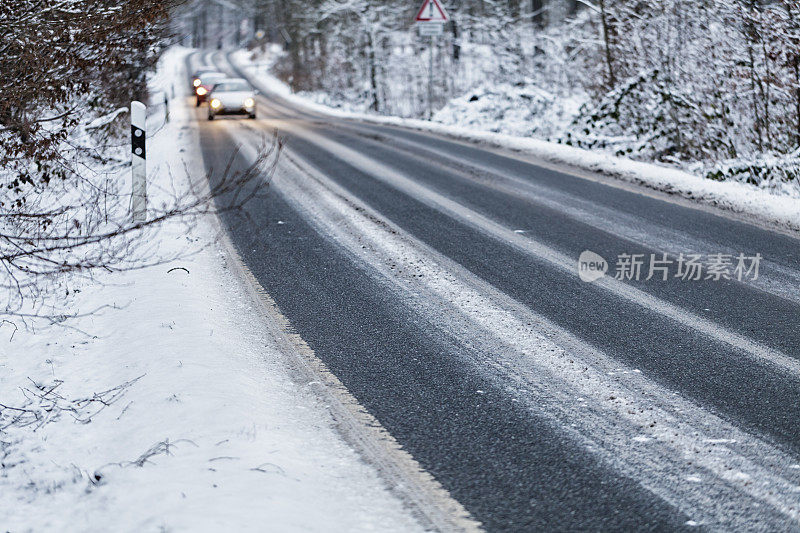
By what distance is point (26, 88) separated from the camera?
6.13 meters

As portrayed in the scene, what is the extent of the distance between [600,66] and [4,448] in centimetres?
1682

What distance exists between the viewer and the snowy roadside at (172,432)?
299 cm

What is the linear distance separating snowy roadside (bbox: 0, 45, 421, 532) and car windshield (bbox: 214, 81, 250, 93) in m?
19.9

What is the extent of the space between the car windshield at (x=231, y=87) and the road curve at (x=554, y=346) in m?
16.1

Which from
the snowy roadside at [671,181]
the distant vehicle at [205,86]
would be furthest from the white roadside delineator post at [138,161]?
the distant vehicle at [205,86]

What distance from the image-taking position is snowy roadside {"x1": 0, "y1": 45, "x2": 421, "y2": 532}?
118 inches

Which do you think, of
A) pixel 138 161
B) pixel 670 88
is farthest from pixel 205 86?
pixel 138 161

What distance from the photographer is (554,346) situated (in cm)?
479

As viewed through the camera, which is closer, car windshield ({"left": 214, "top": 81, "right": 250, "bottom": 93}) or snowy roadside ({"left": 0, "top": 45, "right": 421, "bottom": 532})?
snowy roadside ({"left": 0, "top": 45, "right": 421, "bottom": 532})

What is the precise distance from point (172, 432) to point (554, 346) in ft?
7.62
